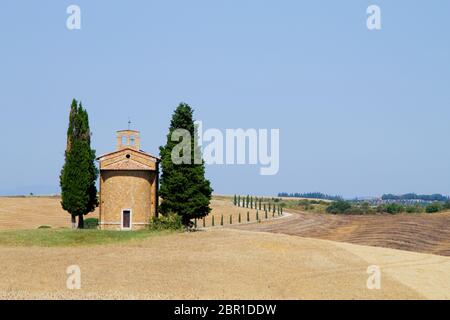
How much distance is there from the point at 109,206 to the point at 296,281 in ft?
94.6

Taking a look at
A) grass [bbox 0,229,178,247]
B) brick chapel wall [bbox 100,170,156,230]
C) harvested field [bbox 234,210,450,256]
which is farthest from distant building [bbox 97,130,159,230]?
harvested field [bbox 234,210,450,256]

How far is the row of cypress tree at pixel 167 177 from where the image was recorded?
57.9m

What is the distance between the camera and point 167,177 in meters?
58.7

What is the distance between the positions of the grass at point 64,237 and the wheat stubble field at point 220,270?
4.66 ft

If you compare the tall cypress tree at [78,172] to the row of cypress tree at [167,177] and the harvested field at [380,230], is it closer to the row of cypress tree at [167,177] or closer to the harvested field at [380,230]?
the row of cypress tree at [167,177]

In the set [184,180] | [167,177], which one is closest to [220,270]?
[184,180]

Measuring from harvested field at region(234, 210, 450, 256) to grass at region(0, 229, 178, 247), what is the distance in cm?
2221

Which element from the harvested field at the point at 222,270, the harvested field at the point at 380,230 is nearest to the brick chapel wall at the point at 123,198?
the harvested field at the point at 222,270

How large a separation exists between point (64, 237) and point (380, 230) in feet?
113

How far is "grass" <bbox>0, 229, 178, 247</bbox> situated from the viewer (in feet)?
161

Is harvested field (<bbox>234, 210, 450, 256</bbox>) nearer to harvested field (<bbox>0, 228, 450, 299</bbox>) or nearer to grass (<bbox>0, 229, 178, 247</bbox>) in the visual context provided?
harvested field (<bbox>0, 228, 450, 299</bbox>)

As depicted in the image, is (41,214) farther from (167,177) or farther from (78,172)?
(167,177)

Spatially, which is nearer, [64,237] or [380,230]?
[64,237]
